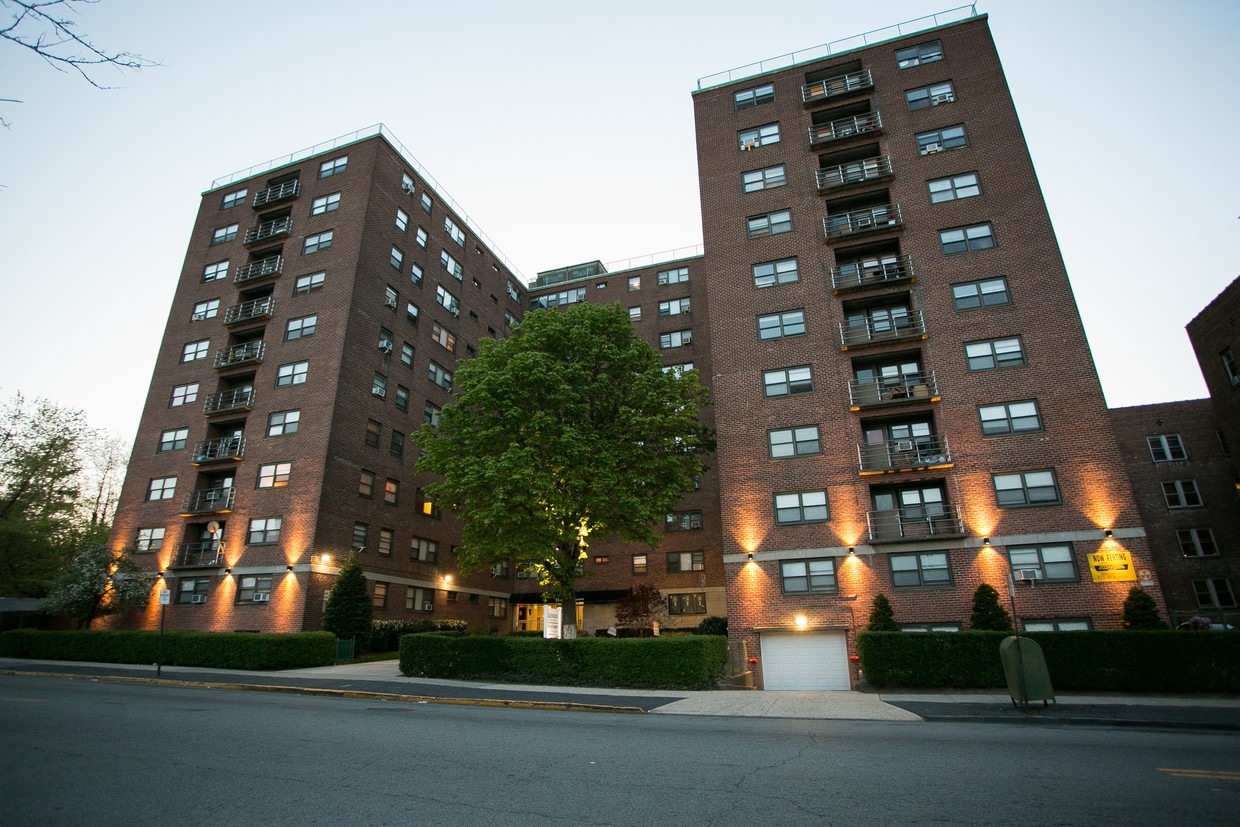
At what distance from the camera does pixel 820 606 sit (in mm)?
22922

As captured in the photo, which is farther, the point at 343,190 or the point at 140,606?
the point at 343,190

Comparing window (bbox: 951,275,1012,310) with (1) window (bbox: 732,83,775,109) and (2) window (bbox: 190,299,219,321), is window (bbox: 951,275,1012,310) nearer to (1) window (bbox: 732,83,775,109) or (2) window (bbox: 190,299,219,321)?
(1) window (bbox: 732,83,775,109)

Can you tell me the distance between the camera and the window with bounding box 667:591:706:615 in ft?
126

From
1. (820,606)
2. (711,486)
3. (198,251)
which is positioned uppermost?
(198,251)

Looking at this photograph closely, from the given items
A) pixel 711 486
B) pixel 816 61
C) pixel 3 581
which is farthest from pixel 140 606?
pixel 816 61

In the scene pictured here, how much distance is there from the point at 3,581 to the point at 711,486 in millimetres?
41712

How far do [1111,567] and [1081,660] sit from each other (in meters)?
5.32

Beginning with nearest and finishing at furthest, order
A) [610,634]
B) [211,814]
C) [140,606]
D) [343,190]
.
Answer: [211,814] → [140,606] → [610,634] → [343,190]

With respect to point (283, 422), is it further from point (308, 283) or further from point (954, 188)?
point (954, 188)

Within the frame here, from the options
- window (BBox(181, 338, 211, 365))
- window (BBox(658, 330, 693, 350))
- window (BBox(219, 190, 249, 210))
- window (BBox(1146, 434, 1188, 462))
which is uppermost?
window (BBox(219, 190, 249, 210))

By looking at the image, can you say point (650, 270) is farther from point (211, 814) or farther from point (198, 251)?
point (211, 814)

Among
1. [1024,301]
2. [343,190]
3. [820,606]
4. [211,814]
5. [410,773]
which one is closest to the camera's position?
[211,814]

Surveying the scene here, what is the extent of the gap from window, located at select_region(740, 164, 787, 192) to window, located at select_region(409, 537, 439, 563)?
26945 millimetres

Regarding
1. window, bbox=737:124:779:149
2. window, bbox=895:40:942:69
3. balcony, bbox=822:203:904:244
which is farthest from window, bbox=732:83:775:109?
balcony, bbox=822:203:904:244
